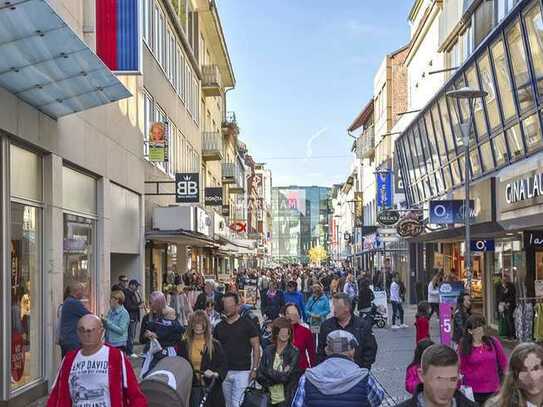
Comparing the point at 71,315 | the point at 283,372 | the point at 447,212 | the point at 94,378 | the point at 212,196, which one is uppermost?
the point at 212,196

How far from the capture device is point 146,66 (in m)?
25.1

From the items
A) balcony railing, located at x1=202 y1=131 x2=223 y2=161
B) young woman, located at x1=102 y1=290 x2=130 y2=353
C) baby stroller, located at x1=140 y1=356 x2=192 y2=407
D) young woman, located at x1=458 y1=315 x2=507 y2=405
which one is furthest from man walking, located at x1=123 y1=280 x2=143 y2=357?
balcony railing, located at x1=202 y1=131 x2=223 y2=161

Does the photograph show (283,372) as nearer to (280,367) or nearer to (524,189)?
(280,367)

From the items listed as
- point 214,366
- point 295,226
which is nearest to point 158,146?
point 214,366

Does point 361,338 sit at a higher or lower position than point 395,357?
higher

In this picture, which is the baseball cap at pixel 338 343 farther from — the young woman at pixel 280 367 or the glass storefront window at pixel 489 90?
the glass storefront window at pixel 489 90

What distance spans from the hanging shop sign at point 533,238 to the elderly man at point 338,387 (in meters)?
13.8

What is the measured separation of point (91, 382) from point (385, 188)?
1707 inches

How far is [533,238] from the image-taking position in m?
19.2

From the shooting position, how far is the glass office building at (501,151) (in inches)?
698

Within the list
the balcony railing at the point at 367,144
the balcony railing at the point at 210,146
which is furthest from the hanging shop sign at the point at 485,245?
the balcony railing at the point at 367,144

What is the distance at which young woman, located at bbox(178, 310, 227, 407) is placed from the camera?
29.6 ft

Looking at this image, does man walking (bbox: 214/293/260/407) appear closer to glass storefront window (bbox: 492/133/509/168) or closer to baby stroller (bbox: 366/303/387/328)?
glass storefront window (bbox: 492/133/509/168)

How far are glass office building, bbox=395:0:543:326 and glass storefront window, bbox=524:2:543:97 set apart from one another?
0.02 metres
